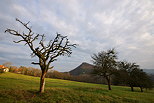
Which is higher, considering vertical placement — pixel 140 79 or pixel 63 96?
pixel 140 79

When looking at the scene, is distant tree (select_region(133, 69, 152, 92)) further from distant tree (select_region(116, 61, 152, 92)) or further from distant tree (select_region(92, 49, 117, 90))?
distant tree (select_region(92, 49, 117, 90))

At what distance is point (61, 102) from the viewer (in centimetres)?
1157

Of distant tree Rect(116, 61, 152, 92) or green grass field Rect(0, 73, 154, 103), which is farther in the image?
distant tree Rect(116, 61, 152, 92)

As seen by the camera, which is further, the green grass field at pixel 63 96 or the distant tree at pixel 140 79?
the distant tree at pixel 140 79

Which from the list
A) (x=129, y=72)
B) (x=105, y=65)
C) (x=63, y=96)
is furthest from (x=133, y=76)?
(x=63, y=96)

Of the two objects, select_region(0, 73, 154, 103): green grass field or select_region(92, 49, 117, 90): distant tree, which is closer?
select_region(0, 73, 154, 103): green grass field

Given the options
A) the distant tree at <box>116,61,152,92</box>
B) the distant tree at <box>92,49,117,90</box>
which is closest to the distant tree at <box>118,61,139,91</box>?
the distant tree at <box>116,61,152,92</box>

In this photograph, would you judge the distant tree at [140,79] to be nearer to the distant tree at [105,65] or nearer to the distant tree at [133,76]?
the distant tree at [133,76]

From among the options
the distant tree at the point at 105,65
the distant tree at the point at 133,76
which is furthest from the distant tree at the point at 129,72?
the distant tree at the point at 105,65

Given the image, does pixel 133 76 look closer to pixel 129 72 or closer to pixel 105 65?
pixel 129 72

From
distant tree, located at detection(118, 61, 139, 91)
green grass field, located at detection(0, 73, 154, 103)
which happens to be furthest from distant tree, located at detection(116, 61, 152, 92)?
green grass field, located at detection(0, 73, 154, 103)

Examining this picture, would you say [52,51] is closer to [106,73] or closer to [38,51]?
[38,51]

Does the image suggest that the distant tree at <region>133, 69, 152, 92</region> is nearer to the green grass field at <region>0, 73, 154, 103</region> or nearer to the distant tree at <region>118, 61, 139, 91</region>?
the distant tree at <region>118, 61, 139, 91</region>

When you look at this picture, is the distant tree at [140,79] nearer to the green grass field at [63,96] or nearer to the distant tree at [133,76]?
the distant tree at [133,76]
